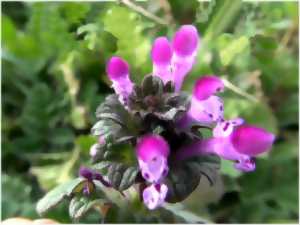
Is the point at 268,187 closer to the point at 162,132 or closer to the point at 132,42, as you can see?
the point at 132,42

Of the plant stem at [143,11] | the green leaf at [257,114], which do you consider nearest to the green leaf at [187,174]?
the plant stem at [143,11]

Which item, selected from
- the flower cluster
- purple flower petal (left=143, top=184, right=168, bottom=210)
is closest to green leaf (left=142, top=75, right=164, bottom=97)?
the flower cluster

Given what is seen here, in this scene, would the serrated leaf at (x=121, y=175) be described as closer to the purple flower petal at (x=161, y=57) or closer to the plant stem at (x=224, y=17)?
the purple flower petal at (x=161, y=57)

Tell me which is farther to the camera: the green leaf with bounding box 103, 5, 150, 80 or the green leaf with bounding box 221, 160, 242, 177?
the green leaf with bounding box 221, 160, 242, 177

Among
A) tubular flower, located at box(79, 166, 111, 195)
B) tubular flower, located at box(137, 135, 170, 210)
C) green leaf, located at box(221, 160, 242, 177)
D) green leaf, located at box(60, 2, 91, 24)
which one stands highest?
green leaf, located at box(60, 2, 91, 24)

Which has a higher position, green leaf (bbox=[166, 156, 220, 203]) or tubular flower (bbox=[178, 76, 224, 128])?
tubular flower (bbox=[178, 76, 224, 128])

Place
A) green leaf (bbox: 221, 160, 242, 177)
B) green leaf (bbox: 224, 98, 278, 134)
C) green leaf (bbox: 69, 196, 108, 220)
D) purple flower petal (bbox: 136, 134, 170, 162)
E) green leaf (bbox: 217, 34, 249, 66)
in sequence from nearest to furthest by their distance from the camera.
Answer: purple flower petal (bbox: 136, 134, 170, 162) → green leaf (bbox: 69, 196, 108, 220) → green leaf (bbox: 217, 34, 249, 66) → green leaf (bbox: 221, 160, 242, 177) → green leaf (bbox: 224, 98, 278, 134)

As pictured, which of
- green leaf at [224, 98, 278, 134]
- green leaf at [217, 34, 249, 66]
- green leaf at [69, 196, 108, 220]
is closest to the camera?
green leaf at [69, 196, 108, 220]

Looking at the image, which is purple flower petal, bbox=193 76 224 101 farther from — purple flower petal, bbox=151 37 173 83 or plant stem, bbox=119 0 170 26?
plant stem, bbox=119 0 170 26
